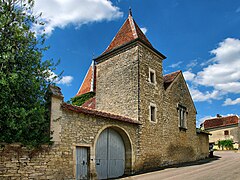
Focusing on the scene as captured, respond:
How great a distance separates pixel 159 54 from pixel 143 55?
1950 mm

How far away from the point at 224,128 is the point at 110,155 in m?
33.2

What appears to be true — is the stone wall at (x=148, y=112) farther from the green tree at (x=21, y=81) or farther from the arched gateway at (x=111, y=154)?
the green tree at (x=21, y=81)

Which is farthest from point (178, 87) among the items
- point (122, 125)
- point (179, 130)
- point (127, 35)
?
point (122, 125)

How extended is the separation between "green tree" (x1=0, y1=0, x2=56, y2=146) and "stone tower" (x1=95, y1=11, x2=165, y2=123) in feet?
18.7

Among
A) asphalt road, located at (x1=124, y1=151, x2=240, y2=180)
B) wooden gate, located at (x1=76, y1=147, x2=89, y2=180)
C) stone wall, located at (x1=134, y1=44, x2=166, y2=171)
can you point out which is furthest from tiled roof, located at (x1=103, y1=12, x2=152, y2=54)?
asphalt road, located at (x1=124, y1=151, x2=240, y2=180)

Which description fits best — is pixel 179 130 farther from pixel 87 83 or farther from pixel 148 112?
pixel 87 83

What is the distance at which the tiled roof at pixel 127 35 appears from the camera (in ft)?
47.5

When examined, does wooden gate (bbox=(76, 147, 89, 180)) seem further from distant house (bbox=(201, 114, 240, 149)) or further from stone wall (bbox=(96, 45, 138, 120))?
distant house (bbox=(201, 114, 240, 149))

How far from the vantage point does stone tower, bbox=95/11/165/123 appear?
1309 cm

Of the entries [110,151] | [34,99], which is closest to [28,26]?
[34,99]

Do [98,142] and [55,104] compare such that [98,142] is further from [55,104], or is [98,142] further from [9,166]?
[9,166]

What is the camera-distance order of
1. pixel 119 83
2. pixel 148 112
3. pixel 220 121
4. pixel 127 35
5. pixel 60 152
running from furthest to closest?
pixel 220 121 < pixel 127 35 < pixel 119 83 < pixel 148 112 < pixel 60 152

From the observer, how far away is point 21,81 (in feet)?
24.2

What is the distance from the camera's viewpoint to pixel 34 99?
26.1ft
